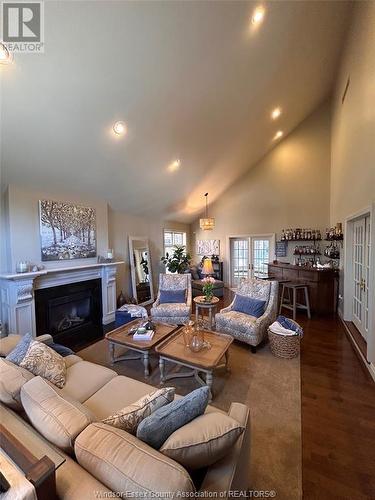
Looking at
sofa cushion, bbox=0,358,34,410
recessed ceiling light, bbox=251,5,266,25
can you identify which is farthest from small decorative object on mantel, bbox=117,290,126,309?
recessed ceiling light, bbox=251,5,266,25

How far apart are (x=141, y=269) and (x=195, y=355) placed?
3737 millimetres

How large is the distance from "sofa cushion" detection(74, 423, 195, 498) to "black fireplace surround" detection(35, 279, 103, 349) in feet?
9.60

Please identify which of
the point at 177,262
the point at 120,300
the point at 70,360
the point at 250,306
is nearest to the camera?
the point at 70,360

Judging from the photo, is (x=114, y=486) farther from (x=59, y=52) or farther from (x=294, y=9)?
(x=294, y=9)

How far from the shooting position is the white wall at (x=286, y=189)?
620 cm

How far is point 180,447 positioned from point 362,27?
5.46 m

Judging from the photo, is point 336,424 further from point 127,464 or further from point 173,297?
point 173,297

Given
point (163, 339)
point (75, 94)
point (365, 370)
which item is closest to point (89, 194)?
point (75, 94)

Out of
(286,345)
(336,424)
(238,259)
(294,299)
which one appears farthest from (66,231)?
(238,259)

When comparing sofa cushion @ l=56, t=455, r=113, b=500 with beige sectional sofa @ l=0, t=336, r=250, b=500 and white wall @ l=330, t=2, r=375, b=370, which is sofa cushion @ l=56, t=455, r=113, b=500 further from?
white wall @ l=330, t=2, r=375, b=370

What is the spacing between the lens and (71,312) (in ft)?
13.4

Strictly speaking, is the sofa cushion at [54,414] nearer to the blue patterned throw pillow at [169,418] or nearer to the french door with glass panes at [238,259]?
the blue patterned throw pillow at [169,418]

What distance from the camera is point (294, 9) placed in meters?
3.06

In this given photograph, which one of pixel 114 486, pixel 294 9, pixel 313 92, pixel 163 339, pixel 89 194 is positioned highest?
pixel 313 92
